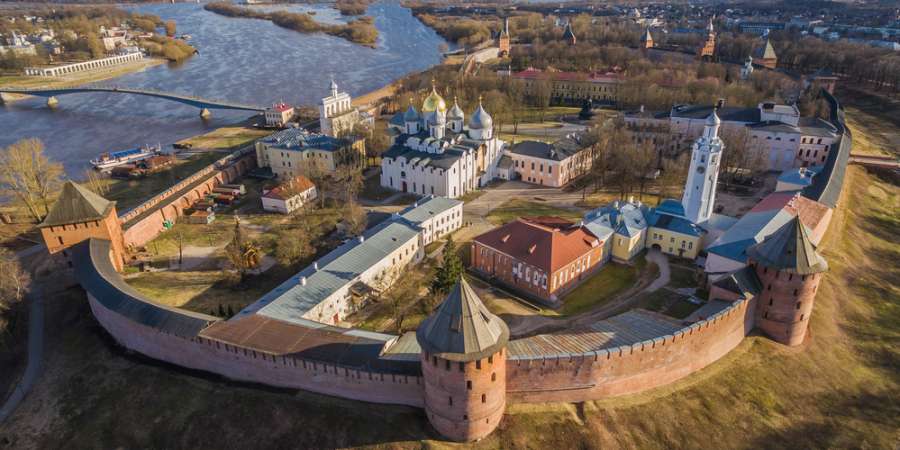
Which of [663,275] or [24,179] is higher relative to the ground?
[24,179]

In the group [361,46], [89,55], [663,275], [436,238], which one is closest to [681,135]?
[663,275]

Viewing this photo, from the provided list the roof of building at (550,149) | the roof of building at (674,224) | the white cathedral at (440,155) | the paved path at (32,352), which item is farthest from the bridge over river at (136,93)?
the roof of building at (674,224)

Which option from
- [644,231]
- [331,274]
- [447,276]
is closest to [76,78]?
[331,274]

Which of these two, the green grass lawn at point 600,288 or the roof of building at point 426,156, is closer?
the green grass lawn at point 600,288

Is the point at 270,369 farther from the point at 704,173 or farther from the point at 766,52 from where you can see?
the point at 766,52

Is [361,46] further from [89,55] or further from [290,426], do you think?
[290,426]

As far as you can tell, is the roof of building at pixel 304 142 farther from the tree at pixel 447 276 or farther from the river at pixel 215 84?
the tree at pixel 447 276

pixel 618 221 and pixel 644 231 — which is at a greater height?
pixel 618 221
